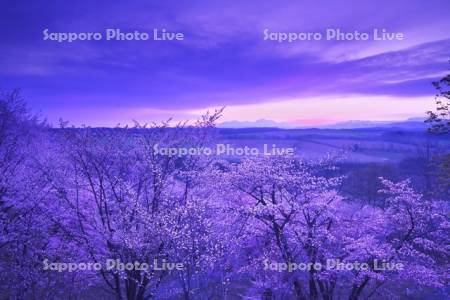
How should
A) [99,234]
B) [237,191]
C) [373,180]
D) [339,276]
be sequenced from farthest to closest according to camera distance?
1. [373,180]
2. [237,191]
3. [339,276]
4. [99,234]

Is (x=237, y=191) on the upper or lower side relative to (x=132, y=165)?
lower

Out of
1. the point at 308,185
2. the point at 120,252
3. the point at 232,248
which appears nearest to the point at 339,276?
the point at 308,185

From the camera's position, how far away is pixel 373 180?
133 feet

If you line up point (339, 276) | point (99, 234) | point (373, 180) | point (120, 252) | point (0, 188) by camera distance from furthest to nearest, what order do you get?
point (373, 180)
point (0, 188)
point (339, 276)
point (99, 234)
point (120, 252)

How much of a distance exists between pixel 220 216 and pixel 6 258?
26.6 ft

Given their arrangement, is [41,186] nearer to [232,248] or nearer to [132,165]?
[132,165]

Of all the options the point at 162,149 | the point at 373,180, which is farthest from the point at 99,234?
the point at 373,180

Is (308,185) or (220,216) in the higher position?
(308,185)

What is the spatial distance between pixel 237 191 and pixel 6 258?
947cm

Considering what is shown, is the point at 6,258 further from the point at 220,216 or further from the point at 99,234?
the point at 220,216

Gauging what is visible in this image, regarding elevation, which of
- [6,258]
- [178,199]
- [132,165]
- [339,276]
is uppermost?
[132,165]

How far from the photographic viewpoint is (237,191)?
17047 millimetres

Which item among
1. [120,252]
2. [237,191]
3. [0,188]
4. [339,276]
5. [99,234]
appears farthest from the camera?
[237,191]

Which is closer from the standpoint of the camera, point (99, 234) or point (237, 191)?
point (99, 234)
